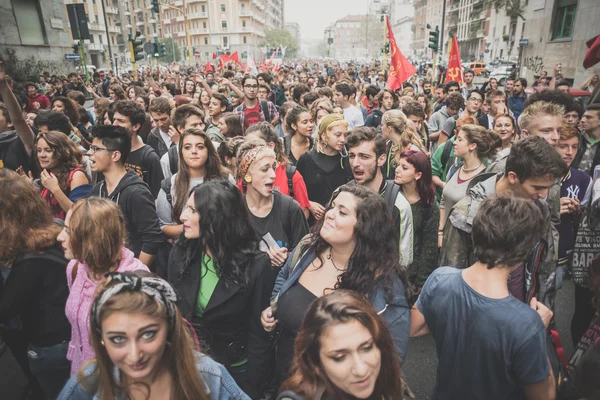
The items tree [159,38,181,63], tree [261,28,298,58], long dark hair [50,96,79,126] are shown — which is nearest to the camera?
long dark hair [50,96,79,126]

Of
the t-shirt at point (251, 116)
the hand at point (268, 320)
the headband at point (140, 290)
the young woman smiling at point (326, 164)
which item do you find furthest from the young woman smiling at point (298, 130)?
the headband at point (140, 290)

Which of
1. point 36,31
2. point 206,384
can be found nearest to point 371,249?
point 206,384

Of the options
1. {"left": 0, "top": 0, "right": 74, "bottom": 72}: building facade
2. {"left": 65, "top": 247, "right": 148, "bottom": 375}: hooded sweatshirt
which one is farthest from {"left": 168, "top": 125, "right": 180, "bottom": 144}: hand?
{"left": 0, "top": 0, "right": 74, "bottom": 72}: building facade

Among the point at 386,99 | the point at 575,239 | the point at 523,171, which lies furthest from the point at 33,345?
the point at 386,99

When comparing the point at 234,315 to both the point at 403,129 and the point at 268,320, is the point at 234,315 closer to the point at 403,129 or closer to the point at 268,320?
the point at 268,320

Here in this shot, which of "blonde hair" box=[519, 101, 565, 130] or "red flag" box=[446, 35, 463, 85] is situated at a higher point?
"red flag" box=[446, 35, 463, 85]

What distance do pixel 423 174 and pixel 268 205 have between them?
1.50 m

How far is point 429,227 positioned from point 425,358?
1.28 metres

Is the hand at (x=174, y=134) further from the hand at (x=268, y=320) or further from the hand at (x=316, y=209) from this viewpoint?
the hand at (x=268, y=320)

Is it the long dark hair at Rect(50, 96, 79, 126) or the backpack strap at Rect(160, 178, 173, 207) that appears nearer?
the backpack strap at Rect(160, 178, 173, 207)

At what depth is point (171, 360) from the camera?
5.37 feet

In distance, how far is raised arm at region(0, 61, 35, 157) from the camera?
3.94 metres

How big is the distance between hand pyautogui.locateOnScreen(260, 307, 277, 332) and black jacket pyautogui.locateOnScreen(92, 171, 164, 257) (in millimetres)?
1350

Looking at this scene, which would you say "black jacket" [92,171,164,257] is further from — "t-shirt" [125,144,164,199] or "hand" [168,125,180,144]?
"hand" [168,125,180,144]
